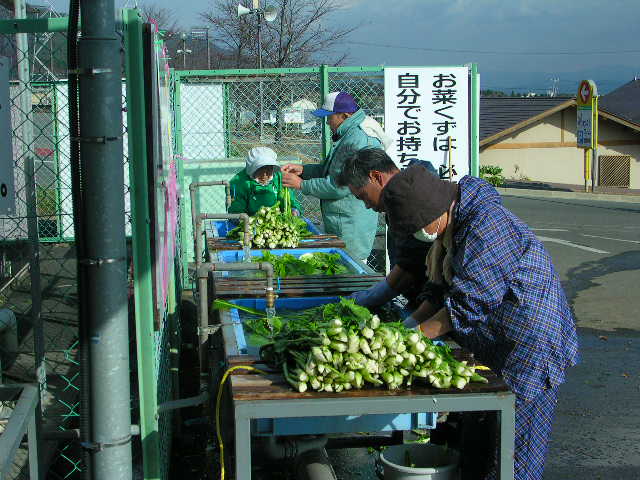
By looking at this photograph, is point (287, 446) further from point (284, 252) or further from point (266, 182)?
point (266, 182)

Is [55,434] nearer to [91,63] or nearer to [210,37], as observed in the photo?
[91,63]

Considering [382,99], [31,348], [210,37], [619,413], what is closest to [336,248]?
[619,413]

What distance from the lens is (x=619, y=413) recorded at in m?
5.86

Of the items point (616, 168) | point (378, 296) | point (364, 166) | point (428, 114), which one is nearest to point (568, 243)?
point (428, 114)

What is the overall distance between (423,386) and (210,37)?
29129 mm

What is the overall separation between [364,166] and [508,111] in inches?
1379

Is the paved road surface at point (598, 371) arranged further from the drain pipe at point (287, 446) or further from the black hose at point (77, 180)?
the black hose at point (77, 180)

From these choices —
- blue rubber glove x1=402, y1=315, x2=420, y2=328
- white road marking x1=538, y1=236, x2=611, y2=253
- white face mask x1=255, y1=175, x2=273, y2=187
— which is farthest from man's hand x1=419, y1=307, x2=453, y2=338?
white road marking x1=538, y1=236, x2=611, y2=253

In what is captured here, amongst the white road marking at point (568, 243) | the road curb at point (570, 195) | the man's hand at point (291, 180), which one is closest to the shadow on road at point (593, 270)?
the white road marking at point (568, 243)

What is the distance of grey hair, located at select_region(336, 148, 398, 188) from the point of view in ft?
12.4

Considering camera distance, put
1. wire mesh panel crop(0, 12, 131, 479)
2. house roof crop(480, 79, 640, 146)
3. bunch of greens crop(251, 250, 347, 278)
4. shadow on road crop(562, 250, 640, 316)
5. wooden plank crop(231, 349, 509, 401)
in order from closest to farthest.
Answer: wooden plank crop(231, 349, 509, 401) < wire mesh panel crop(0, 12, 131, 479) < bunch of greens crop(251, 250, 347, 278) < shadow on road crop(562, 250, 640, 316) < house roof crop(480, 79, 640, 146)

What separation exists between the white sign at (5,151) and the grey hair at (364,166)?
1.54 meters

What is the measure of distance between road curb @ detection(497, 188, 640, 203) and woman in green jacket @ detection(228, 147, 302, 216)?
1947cm

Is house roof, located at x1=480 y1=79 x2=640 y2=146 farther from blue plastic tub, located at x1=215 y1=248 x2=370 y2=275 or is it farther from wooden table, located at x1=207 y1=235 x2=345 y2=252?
blue plastic tub, located at x1=215 y1=248 x2=370 y2=275
